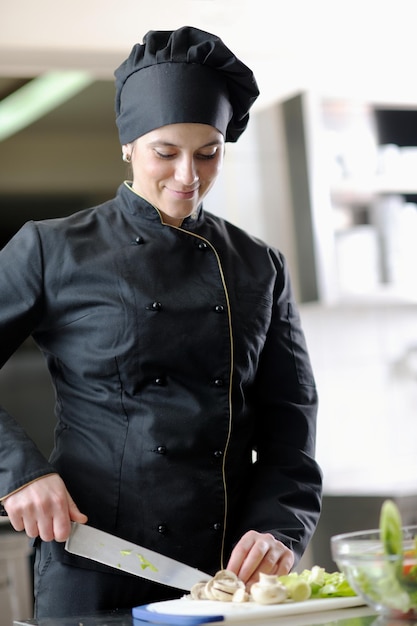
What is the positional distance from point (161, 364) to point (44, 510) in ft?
1.05

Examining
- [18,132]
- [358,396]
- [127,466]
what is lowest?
[358,396]

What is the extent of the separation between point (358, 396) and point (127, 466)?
266cm

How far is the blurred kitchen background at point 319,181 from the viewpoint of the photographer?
12.4 ft

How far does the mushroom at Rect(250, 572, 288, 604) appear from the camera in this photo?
1393 millimetres

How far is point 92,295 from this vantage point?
1772mm

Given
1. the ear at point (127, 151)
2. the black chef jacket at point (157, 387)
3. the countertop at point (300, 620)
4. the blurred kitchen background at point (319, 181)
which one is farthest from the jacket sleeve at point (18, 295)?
the blurred kitchen background at point (319, 181)

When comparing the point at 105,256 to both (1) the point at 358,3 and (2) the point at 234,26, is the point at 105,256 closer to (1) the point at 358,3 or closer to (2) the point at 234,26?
(2) the point at 234,26

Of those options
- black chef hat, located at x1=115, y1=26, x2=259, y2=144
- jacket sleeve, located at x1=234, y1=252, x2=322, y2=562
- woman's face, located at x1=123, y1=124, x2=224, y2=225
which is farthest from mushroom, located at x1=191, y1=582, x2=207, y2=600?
black chef hat, located at x1=115, y1=26, x2=259, y2=144

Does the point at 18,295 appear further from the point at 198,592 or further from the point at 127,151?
the point at 198,592

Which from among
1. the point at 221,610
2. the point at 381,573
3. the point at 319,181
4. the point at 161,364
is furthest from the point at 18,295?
the point at 319,181

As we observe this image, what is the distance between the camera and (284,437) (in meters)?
1.87

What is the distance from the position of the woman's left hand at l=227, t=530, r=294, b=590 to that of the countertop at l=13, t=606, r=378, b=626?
7.0 inches

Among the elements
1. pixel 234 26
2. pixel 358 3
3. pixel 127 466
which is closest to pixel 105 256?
pixel 127 466

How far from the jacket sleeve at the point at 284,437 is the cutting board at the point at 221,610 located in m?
0.31
